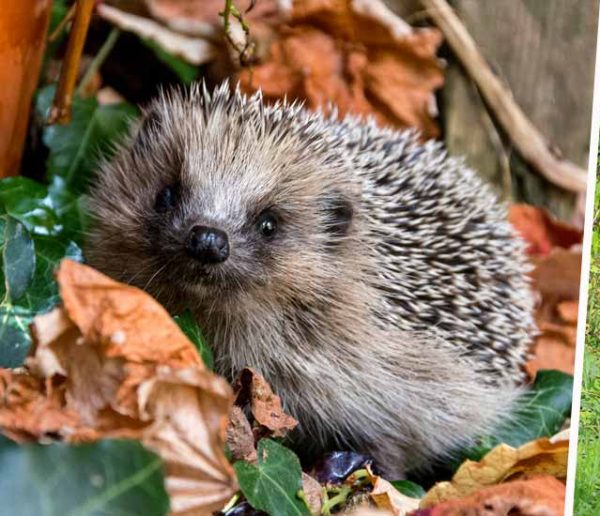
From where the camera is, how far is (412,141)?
2082mm

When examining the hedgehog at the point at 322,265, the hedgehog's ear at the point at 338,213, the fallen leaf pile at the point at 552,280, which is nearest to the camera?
the hedgehog at the point at 322,265

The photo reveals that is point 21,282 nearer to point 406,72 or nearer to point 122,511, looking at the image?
point 122,511

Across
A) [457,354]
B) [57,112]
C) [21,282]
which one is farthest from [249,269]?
[57,112]

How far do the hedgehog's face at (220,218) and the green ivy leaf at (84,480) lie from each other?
491 mm

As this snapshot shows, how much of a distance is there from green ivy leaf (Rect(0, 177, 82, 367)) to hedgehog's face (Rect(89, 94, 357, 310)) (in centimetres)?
11

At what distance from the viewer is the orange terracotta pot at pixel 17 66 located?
1.69 meters

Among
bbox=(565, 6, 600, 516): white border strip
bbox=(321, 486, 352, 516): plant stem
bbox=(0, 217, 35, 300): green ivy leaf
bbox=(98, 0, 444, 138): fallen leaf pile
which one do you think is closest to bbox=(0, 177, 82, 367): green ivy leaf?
bbox=(0, 217, 35, 300): green ivy leaf

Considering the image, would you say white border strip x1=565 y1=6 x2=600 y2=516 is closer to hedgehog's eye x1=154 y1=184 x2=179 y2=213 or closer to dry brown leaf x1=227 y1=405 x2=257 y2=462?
dry brown leaf x1=227 y1=405 x2=257 y2=462

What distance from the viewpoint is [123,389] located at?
1226mm

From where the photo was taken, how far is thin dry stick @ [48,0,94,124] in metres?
1.85

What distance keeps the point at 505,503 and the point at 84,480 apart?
0.77m

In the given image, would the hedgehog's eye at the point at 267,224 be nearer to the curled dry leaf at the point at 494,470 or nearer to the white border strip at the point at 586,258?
the curled dry leaf at the point at 494,470

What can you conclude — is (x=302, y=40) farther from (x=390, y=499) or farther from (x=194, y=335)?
(x=390, y=499)

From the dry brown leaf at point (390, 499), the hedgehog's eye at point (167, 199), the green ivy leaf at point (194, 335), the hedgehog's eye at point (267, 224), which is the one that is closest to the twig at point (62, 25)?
the hedgehog's eye at point (167, 199)
